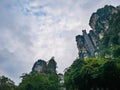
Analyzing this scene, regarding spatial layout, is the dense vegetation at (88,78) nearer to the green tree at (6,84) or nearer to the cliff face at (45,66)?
the green tree at (6,84)

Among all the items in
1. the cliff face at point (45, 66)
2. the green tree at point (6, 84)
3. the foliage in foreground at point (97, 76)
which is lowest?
the foliage in foreground at point (97, 76)

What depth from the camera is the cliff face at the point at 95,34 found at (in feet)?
323

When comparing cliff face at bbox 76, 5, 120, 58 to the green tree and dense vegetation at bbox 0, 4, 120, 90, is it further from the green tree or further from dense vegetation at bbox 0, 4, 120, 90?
the green tree

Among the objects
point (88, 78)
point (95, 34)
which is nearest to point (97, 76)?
point (88, 78)

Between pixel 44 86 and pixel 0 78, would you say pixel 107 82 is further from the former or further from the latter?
pixel 0 78

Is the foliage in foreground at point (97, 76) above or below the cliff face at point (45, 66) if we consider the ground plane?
below

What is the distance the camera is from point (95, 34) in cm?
10431

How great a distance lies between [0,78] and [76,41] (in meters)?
46.1

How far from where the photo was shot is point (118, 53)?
198ft

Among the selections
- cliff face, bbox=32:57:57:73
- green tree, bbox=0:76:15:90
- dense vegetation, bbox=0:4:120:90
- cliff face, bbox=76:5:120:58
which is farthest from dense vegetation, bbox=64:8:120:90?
cliff face, bbox=76:5:120:58

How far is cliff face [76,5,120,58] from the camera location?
9838cm

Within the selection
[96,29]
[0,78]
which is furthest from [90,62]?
[96,29]

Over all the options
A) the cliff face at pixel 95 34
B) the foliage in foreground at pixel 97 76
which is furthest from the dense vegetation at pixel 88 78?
the cliff face at pixel 95 34

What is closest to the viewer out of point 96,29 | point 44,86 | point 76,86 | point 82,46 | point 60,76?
point 76,86
